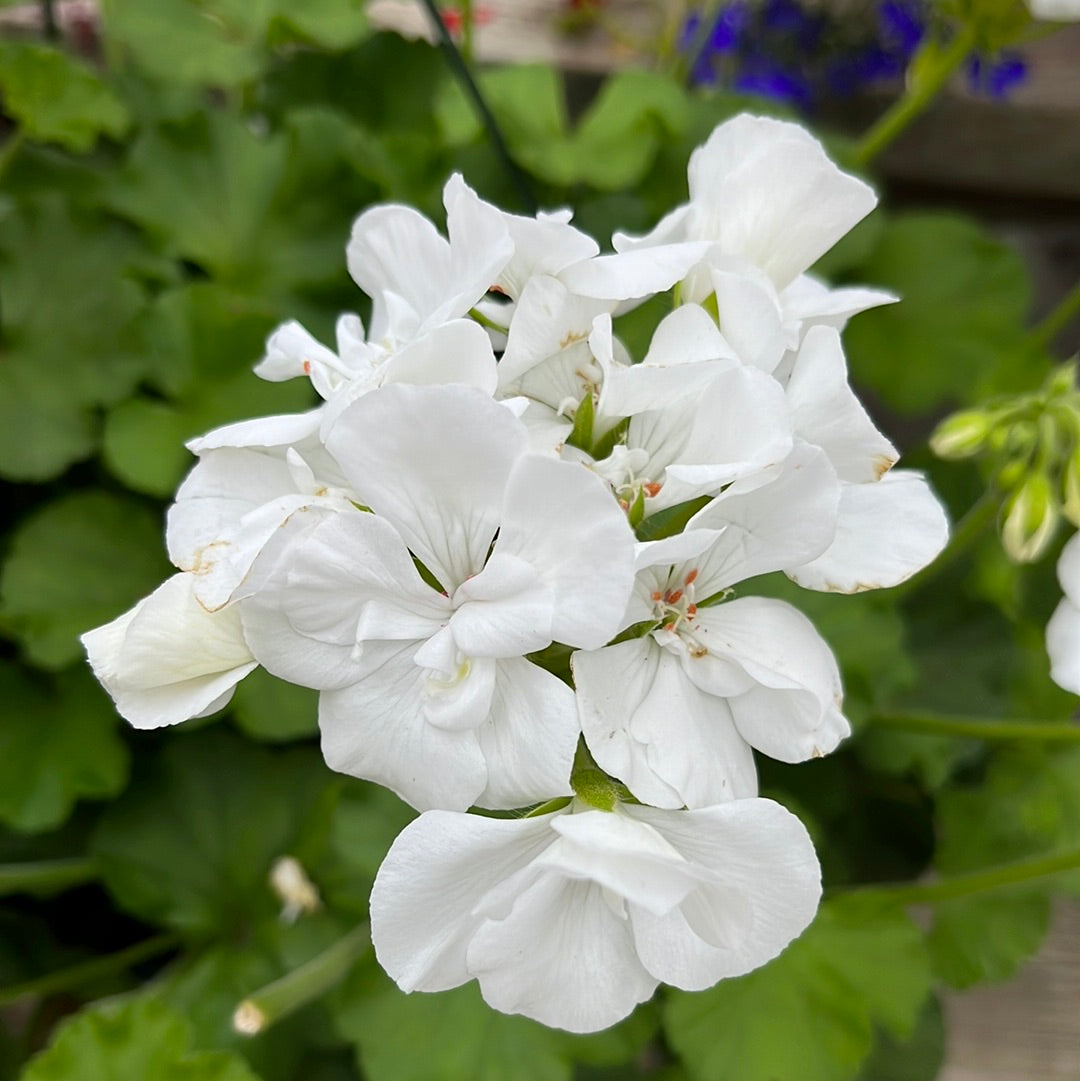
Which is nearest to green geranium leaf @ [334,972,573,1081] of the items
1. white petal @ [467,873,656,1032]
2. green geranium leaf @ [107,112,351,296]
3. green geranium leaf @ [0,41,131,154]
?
white petal @ [467,873,656,1032]

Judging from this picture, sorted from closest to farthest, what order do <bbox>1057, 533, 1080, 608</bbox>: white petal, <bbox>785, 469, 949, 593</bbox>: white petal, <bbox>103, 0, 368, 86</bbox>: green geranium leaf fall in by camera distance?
1. <bbox>785, 469, 949, 593</bbox>: white petal
2. <bbox>1057, 533, 1080, 608</bbox>: white petal
3. <bbox>103, 0, 368, 86</bbox>: green geranium leaf

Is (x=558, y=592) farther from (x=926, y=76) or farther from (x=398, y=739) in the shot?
(x=926, y=76)

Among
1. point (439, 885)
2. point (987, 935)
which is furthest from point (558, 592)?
point (987, 935)

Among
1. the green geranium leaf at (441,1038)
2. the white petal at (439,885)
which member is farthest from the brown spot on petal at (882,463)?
the green geranium leaf at (441,1038)

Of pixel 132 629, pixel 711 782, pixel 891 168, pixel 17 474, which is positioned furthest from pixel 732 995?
pixel 891 168

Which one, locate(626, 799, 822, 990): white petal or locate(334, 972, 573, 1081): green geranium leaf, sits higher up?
locate(626, 799, 822, 990): white petal

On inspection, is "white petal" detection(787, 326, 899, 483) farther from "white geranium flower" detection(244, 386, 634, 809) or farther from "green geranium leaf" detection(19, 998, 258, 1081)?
"green geranium leaf" detection(19, 998, 258, 1081)
